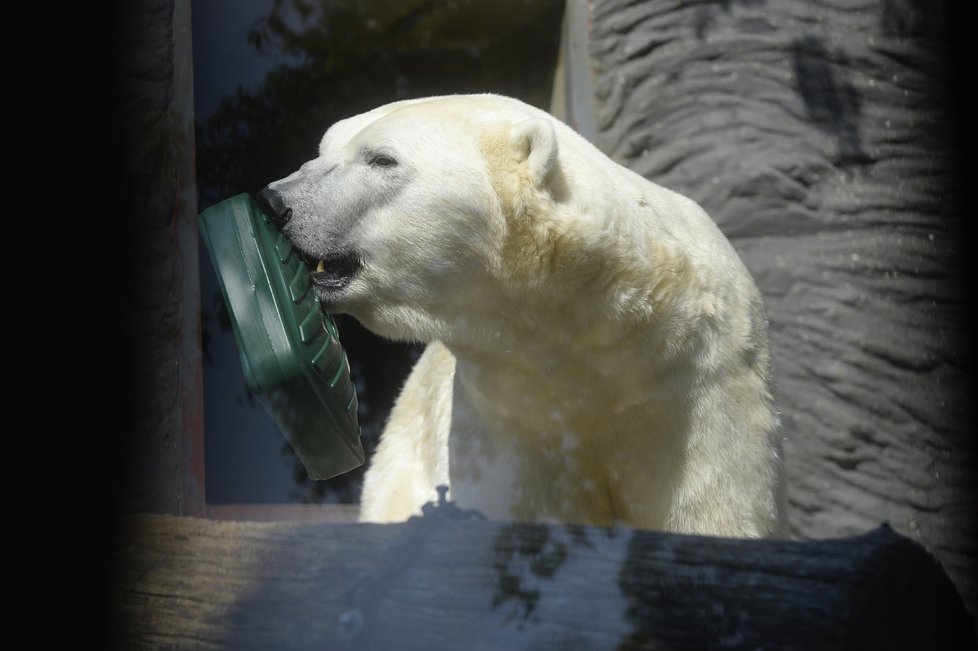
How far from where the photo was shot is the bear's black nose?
50.4 inches

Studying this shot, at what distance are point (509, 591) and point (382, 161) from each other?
77cm

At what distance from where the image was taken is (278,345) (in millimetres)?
1051

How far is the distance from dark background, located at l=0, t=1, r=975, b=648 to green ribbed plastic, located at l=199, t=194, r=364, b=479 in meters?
0.12

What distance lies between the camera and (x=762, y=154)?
2578 mm

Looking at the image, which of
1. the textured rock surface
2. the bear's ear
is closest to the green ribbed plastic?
the bear's ear

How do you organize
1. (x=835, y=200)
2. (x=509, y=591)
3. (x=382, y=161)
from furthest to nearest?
(x=835, y=200), (x=382, y=161), (x=509, y=591)

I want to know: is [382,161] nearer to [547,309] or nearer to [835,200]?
[547,309]

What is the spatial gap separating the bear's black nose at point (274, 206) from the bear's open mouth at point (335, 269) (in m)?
0.08

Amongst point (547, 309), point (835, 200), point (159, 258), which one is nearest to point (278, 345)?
point (159, 258)

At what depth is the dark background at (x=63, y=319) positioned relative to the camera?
82 cm

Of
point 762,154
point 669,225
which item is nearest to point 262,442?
point 669,225

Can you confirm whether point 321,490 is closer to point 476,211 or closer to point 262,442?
point 262,442

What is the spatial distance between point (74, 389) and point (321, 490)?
285 mm

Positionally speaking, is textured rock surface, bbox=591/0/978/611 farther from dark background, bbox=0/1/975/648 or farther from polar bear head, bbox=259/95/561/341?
dark background, bbox=0/1/975/648
